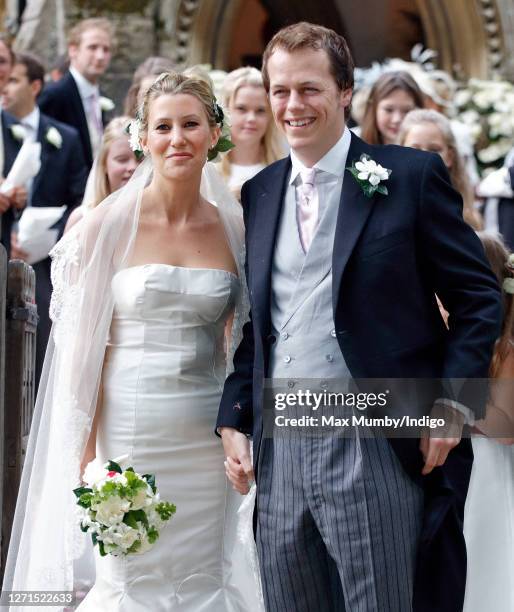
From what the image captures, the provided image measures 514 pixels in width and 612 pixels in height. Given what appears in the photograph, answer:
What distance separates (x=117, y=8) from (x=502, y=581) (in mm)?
7715

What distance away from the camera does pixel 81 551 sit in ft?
15.3

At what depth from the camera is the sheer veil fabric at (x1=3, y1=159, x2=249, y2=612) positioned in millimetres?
4594

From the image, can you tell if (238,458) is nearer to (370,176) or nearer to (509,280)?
(370,176)

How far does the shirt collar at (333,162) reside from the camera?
4.02 metres

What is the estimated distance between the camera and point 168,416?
4.59 metres

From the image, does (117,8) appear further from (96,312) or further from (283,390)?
(283,390)

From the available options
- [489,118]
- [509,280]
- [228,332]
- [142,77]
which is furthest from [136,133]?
[489,118]

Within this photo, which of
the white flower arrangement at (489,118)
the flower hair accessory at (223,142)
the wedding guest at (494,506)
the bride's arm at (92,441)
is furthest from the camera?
the white flower arrangement at (489,118)

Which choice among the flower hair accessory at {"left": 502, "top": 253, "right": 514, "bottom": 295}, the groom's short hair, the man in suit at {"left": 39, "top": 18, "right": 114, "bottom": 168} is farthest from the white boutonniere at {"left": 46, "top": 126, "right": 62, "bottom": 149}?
the groom's short hair

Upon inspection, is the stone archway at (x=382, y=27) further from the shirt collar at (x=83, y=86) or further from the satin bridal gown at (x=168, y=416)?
the satin bridal gown at (x=168, y=416)

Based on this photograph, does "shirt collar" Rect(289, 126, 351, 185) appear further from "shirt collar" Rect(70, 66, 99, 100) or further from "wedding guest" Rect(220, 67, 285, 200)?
"shirt collar" Rect(70, 66, 99, 100)

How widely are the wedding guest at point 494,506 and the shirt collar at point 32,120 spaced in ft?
13.3

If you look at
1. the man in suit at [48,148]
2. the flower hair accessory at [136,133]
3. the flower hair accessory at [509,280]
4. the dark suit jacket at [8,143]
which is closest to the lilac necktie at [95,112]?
the man in suit at [48,148]

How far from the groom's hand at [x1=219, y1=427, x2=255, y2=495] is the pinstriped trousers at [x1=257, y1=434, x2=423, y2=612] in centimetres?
10
